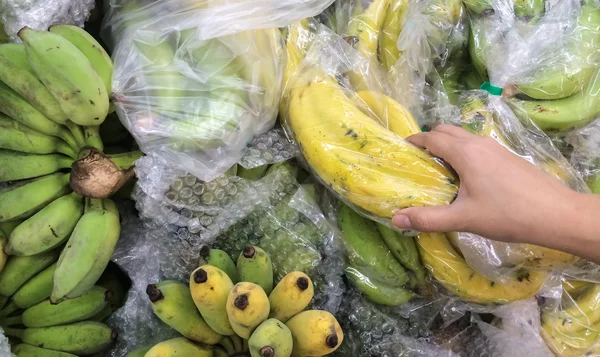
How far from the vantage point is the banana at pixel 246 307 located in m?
0.61

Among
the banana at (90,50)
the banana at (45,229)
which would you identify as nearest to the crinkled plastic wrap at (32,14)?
the banana at (90,50)

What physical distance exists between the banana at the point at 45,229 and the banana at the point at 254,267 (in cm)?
27

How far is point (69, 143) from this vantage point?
77cm

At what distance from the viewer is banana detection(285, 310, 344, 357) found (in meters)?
0.65

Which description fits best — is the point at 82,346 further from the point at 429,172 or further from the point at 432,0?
the point at 432,0

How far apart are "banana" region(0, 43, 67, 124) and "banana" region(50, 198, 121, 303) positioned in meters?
0.16

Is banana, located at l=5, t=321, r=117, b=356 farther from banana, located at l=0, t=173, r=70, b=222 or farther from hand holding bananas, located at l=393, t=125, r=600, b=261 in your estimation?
hand holding bananas, located at l=393, t=125, r=600, b=261

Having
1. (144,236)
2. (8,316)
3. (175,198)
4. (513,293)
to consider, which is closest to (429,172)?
(513,293)

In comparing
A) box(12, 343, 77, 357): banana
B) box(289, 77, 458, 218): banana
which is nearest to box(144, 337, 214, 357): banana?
box(12, 343, 77, 357): banana

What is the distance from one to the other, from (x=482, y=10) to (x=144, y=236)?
0.81 meters

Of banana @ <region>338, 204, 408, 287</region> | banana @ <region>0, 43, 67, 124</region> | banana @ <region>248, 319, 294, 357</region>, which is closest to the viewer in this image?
banana @ <region>248, 319, 294, 357</region>

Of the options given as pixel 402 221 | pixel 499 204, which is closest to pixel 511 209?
pixel 499 204

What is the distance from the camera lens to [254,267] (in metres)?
0.72

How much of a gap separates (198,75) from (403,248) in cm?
45
